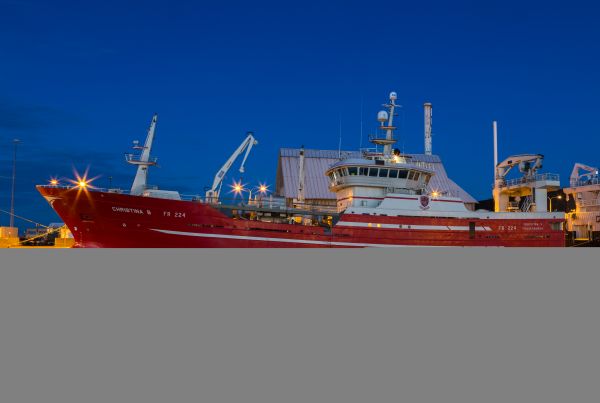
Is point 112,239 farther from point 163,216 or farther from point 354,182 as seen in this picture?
point 354,182

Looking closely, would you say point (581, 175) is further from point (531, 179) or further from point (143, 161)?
point (143, 161)

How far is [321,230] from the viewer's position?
36.0 meters

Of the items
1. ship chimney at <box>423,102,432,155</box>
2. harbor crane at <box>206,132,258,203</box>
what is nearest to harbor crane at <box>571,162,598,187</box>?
ship chimney at <box>423,102,432,155</box>

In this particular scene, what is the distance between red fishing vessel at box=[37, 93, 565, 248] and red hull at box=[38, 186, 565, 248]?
0.06 m

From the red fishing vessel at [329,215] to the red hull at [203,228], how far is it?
64 mm

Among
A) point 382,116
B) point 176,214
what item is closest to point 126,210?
point 176,214

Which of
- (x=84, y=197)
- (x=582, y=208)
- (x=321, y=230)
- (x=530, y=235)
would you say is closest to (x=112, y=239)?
(x=84, y=197)

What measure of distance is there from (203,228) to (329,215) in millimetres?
9229

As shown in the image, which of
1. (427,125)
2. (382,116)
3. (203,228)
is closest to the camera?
(203,228)

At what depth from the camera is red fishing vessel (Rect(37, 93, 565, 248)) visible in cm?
3253

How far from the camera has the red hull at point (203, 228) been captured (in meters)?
32.4

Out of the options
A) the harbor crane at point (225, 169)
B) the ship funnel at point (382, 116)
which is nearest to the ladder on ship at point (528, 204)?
the ship funnel at point (382, 116)

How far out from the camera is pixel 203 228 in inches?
1316

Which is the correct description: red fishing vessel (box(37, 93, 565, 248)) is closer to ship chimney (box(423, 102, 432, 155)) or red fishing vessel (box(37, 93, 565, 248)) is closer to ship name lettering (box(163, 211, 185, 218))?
ship name lettering (box(163, 211, 185, 218))
